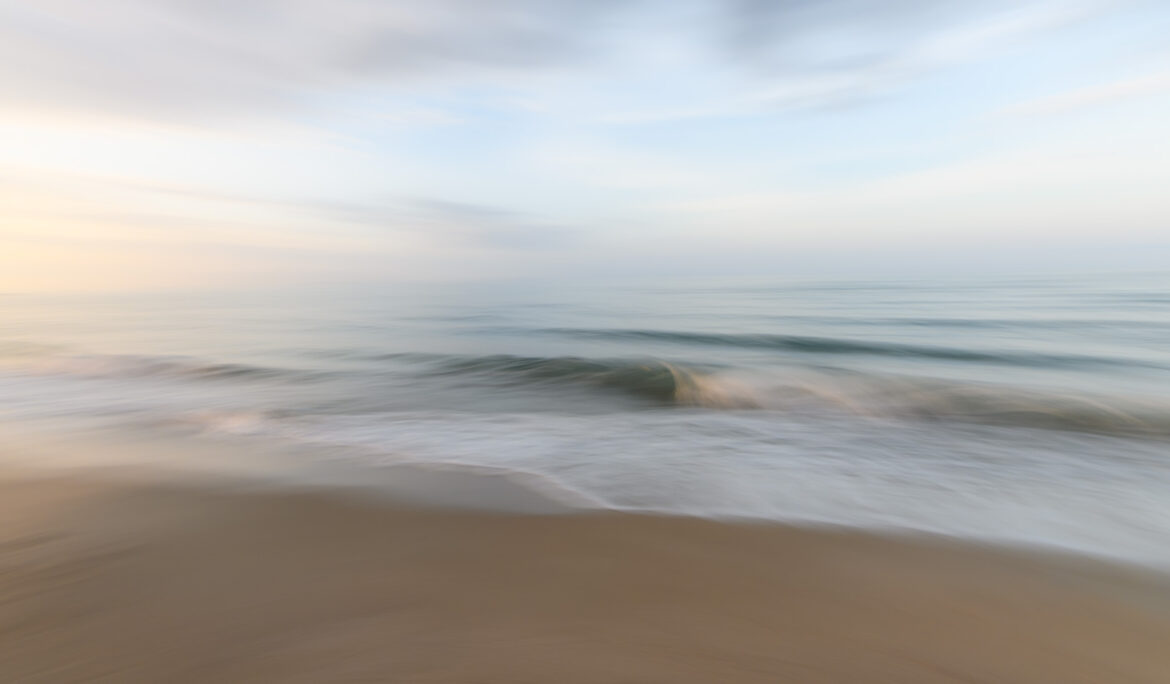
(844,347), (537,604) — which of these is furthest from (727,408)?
(844,347)

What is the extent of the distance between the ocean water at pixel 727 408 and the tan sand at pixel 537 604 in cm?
53

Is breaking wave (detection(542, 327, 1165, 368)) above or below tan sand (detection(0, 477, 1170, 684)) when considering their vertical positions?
above

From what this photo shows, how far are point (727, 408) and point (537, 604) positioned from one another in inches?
199

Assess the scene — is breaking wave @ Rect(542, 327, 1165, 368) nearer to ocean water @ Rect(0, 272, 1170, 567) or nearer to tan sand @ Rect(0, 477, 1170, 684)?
ocean water @ Rect(0, 272, 1170, 567)

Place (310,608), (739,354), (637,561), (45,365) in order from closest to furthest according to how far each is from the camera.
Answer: (310,608) < (637,561) < (45,365) < (739,354)

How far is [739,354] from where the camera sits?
39.3 ft

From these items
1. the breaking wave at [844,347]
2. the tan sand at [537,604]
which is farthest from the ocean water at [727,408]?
the tan sand at [537,604]

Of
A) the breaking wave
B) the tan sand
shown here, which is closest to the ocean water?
the breaking wave

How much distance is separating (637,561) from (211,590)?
→ 1.66 meters

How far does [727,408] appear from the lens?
22.7 feet

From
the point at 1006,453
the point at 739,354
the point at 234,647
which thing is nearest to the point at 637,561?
the point at 234,647

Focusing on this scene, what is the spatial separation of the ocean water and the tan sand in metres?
0.53

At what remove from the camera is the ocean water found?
3.60 meters

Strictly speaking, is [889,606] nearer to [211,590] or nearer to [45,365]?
[211,590]
